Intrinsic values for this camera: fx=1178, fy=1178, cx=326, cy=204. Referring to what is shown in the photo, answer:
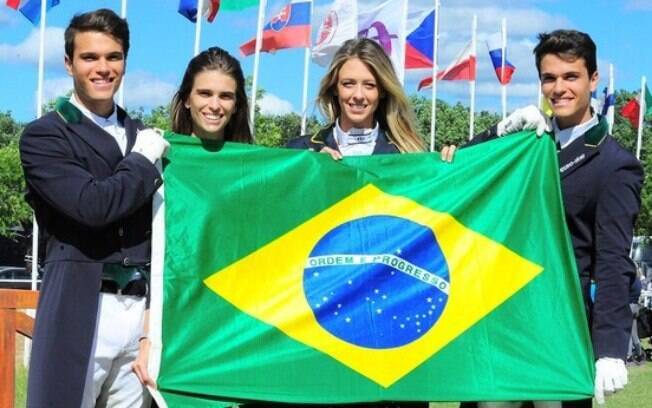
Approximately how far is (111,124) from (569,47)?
2142 millimetres

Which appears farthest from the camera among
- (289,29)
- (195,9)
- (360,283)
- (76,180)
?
(289,29)

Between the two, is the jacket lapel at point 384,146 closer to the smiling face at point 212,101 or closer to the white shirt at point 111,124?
the smiling face at point 212,101

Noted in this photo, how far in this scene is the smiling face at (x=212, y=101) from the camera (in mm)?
5953

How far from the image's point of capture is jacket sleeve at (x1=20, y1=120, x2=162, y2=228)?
4941 mm

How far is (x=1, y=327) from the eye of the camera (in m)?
7.02

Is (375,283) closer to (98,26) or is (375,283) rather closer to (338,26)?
(98,26)

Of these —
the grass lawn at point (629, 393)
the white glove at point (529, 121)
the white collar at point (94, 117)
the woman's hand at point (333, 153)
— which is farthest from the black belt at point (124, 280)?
the grass lawn at point (629, 393)

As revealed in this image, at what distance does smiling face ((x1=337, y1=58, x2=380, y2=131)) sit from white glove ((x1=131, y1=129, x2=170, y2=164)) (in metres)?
1.23

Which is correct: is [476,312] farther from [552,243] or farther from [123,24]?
[123,24]

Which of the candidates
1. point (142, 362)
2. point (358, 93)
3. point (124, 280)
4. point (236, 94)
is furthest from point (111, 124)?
point (358, 93)

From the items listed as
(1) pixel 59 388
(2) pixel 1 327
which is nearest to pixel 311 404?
(1) pixel 59 388

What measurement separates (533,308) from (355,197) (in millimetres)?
1038

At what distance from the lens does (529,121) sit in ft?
19.1

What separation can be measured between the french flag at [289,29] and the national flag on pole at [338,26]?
393 millimetres
